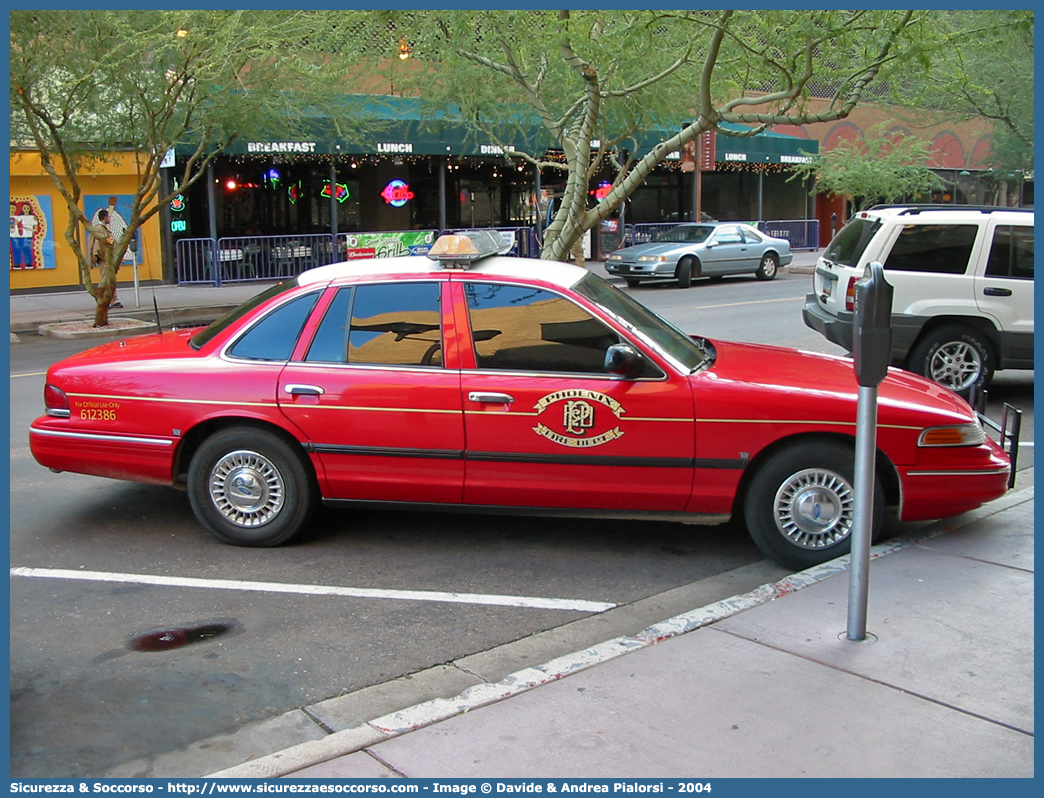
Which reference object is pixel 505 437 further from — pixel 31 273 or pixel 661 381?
pixel 31 273

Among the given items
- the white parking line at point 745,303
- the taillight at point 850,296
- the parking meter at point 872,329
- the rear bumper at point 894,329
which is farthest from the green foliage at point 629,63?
the parking meter at point 872,329

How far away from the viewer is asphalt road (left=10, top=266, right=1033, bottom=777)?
170 inches

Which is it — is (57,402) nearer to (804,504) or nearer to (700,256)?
(804,504)

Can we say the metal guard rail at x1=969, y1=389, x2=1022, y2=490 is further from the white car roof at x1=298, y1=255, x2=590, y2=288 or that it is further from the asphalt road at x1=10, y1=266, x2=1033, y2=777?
the white car roof at x1=298, y1=255, x2=590, y2=288

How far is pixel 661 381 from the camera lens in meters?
5.79

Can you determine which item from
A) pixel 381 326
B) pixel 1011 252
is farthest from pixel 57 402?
pixel 1011 252

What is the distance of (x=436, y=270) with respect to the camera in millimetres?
6203

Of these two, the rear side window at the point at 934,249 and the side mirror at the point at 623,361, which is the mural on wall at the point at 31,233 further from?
the side mirror at the point at 623,361

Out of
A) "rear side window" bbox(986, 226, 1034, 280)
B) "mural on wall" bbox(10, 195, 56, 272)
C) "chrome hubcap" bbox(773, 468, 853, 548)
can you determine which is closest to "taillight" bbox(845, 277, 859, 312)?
"rear side window" bbox(986, 226, 1034, 280)

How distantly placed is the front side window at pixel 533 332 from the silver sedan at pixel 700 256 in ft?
59.5

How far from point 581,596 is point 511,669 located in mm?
966

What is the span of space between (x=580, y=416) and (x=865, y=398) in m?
1.73

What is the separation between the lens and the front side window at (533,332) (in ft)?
19.4

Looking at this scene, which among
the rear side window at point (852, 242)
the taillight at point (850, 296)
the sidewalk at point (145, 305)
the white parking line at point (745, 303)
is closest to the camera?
the taillight at point (850, 296)
